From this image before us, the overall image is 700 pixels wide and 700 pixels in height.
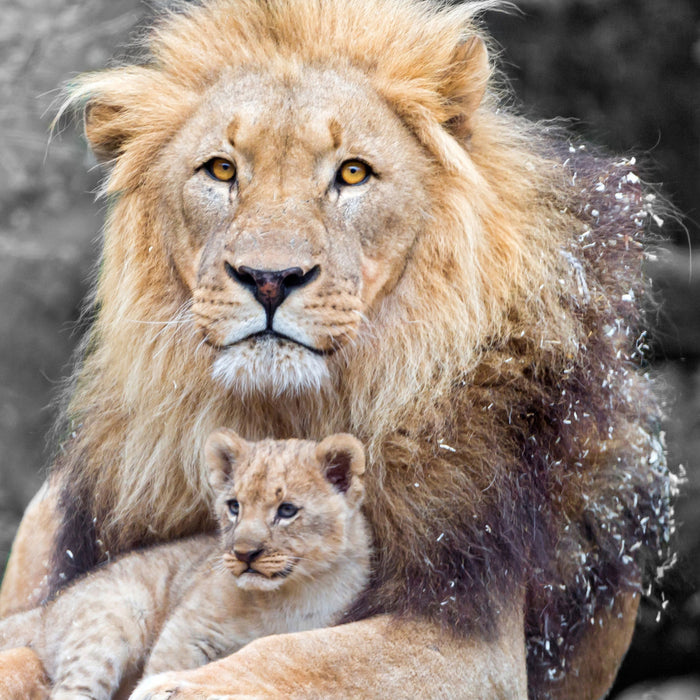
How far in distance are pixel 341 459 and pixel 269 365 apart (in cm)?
23

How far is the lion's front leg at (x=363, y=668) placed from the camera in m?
2.09

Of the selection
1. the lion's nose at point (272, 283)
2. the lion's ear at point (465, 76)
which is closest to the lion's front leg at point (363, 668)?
the lion's nose at point (272, 283)

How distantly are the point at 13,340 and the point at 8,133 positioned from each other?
90cm

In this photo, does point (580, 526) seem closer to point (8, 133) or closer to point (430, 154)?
point (430, 154)

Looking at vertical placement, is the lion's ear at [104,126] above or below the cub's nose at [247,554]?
above

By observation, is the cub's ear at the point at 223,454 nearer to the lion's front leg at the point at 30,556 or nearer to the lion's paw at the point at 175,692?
the lion's paw at the point at 175,692

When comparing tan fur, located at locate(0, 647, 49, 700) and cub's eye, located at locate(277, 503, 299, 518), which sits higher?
cub's eye, located at locate(277, 503, 299, 518)

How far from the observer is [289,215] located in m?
2.27

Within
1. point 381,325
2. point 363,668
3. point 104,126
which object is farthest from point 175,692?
point 104,126

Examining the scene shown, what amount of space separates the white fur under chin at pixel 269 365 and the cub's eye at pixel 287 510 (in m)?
0.23

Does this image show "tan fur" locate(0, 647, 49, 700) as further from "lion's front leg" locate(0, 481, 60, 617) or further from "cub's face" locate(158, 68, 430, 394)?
"lion's front leg" locate(0, 481, 60, 617)

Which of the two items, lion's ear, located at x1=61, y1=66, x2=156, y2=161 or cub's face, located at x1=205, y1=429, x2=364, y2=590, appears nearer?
cub's face, located at x1=205, y1=429, x2=364, y2=590

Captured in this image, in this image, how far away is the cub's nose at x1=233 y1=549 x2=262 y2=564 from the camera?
6.98ft

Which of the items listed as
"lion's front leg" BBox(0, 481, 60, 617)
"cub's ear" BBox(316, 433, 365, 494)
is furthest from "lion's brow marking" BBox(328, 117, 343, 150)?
"lion's front leg" BBox(0, 481, 60, 617)
